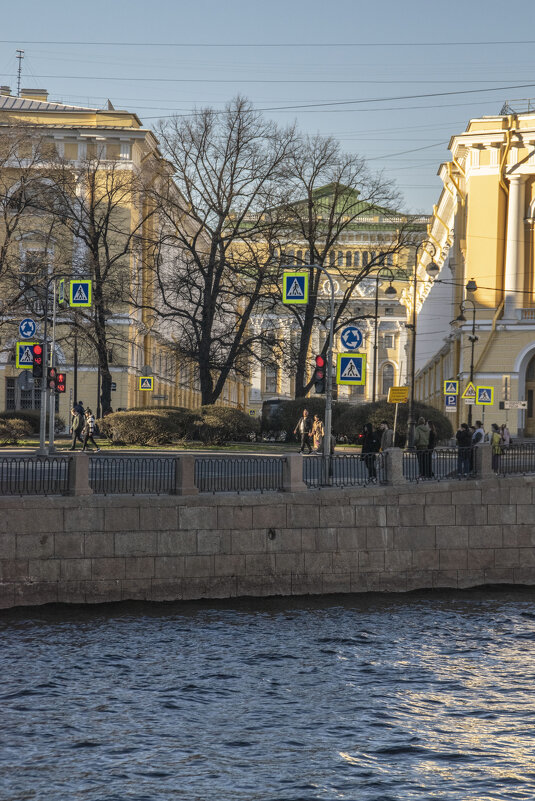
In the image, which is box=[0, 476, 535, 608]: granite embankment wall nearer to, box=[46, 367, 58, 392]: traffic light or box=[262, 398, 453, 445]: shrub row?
box=[46, 367, 58, 392]: traffic light

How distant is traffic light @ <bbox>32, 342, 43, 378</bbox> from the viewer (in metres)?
31.6

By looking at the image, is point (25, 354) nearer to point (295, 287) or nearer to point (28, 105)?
point (295, 287)

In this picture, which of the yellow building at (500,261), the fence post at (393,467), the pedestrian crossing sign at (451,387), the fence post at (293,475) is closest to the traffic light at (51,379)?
the fence post at (293,475)

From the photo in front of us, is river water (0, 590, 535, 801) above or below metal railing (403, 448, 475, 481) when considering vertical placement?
below

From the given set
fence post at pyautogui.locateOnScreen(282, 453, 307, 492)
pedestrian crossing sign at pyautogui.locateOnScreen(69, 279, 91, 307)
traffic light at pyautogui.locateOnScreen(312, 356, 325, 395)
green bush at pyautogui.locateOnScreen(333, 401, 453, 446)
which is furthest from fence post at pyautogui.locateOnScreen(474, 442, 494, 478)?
green bush at pyautogui.locateOnScreen(333, 401, 453, 446)

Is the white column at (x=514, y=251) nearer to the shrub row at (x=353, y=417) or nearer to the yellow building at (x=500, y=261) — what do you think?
the yellow building at (x=500, y=261)

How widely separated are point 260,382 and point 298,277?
91.5 meters

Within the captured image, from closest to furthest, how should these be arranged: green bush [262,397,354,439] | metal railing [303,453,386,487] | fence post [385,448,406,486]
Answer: metal railing [303,453,386,487], fence post [385,448,406,486], green bush [262,397,354,439]

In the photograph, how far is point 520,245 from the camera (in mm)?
55375

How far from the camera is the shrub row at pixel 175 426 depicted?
4025cm

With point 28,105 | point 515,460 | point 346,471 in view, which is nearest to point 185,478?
point 346,471

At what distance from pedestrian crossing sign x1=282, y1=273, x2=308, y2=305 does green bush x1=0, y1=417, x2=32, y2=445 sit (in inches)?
639

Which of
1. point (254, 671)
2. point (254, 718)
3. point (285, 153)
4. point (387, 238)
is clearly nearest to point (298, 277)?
point (254, 671)

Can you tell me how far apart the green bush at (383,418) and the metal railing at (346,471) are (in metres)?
19.2
